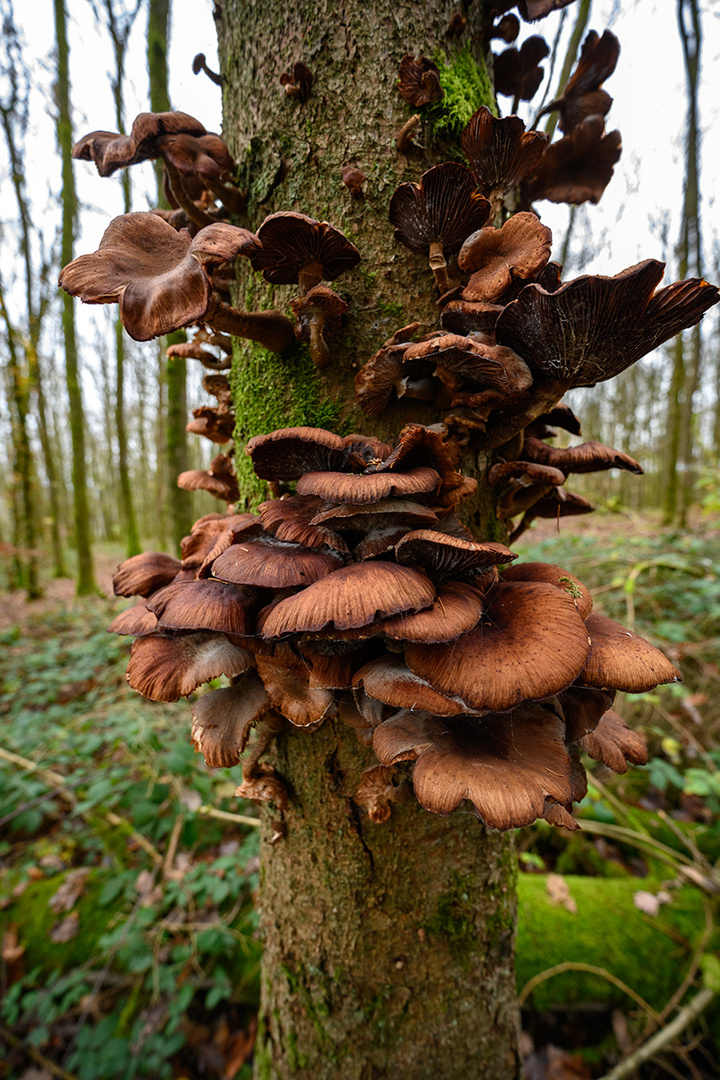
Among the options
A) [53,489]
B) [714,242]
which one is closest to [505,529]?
[53,489]

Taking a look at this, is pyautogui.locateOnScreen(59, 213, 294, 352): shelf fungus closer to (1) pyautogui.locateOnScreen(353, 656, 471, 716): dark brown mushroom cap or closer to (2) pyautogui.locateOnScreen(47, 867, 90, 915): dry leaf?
(1) pyautogui.locateOnScreen(353, 656, 471, 716): dark brown mushroom cap

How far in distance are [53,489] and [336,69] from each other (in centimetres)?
1714

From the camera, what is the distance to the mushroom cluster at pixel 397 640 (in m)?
0.91

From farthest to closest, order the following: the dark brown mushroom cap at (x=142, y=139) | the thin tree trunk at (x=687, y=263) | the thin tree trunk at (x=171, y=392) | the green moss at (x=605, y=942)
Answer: the thin tree trunk at (x=687, y=263) → the thin tree trunk at (x=171, y=392) → the green moss at (x=605, y=942) → the dark brown mushroom cap at (x=142, y=139)

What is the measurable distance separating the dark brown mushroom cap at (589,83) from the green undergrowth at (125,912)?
3.47 metres

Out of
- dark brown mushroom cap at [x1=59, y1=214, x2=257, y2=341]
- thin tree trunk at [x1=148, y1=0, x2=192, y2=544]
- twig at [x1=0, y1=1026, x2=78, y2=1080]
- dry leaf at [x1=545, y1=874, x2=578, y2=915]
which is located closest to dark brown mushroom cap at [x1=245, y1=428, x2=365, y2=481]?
dark brown mushroom cap at [x1=59, y1=214, x2=257, y2=341]

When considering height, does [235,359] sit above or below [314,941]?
above

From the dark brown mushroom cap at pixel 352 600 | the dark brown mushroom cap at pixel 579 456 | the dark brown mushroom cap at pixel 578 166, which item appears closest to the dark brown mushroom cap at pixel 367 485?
the dark brown mushroom cap at pixel 352 600

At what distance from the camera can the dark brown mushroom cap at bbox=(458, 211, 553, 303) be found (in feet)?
3.36

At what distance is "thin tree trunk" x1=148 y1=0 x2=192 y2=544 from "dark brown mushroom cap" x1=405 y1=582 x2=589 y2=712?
5.31m

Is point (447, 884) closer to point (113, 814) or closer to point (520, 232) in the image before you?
point (520, 232)

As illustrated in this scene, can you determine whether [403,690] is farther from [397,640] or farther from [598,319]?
[598,319]

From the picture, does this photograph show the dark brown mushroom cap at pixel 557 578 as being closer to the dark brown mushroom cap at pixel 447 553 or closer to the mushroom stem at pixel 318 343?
the dark brown mushroom cap at pixel 447 553

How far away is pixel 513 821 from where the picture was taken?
854 millimetres
